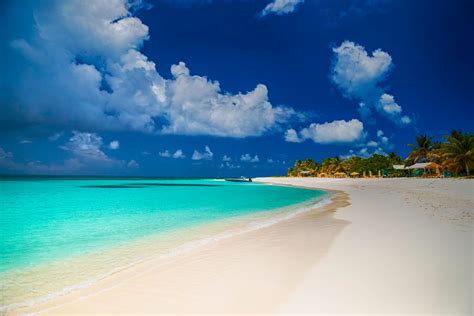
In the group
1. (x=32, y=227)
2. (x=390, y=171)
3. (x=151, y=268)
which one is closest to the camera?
(x=151, y=268)

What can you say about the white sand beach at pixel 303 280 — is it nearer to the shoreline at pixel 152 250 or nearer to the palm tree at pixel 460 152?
the shoreline at pixel 152 250

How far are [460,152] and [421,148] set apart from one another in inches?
566

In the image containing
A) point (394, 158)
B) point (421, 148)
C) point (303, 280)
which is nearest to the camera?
point (303, 280)

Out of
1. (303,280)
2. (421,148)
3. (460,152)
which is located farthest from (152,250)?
(421,148)

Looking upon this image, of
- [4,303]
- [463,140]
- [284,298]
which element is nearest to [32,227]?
[4,303]

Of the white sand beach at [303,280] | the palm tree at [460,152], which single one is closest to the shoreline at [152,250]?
the white sand beach at [303,280]

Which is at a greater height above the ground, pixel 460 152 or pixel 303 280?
pixel 460 152

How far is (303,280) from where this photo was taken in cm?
404

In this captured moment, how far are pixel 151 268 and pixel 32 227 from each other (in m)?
8.13

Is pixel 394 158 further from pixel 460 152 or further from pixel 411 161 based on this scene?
pixel 460 152

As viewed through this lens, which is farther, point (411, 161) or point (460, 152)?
point (411, 161)

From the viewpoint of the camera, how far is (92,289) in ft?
13.8

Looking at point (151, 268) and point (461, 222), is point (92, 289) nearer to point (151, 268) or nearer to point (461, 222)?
point (151, 268)

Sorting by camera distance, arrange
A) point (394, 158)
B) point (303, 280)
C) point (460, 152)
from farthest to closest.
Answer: point (394, 158)
point (460, 152)
point (303, 280)
